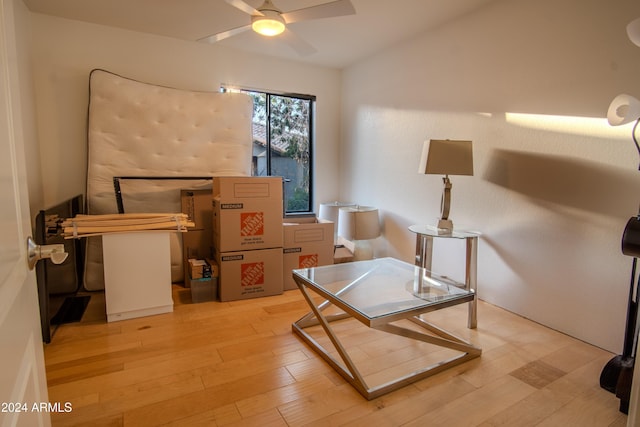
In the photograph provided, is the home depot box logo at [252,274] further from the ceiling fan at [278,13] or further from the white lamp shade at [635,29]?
the white lamp shade at [635,29]

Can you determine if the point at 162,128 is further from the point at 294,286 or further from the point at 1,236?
the point at 1,236

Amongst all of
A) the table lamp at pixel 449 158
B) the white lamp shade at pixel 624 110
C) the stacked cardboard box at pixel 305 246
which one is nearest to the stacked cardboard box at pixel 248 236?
the stacked cardboard box at pixel 305 246

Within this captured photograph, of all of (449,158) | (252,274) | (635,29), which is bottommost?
(252,274)

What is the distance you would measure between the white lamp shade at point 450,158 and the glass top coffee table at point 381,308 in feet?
2.35

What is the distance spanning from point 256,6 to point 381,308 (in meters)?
2.28

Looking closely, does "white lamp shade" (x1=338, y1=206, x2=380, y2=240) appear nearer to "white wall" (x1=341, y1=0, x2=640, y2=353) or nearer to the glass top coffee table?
"white wall" (x1=341, y1=0, x2=640, y2=353)

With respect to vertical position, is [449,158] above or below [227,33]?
below

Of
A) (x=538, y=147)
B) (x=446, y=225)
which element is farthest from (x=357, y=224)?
(x=538, y=147)

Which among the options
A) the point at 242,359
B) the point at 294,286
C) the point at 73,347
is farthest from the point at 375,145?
the point at 73,347

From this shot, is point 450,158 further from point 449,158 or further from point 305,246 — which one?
point 305,246

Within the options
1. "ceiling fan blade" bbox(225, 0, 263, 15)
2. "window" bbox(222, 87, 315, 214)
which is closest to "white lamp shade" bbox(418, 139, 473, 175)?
"ceiling fan blade" bbox(225, 0, 263, 15)

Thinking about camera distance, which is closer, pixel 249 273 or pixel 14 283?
pixel 14 283

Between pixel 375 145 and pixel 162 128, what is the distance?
2.17 metres

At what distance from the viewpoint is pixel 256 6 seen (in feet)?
8.30
